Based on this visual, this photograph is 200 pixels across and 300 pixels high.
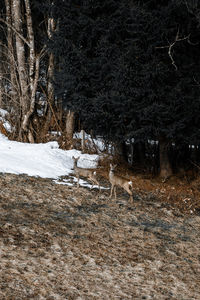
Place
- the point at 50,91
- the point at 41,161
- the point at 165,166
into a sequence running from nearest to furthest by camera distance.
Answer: the point at 165,166 → the point at 41,161 → the point at 50,91

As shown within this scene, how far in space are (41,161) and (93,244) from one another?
5729mm

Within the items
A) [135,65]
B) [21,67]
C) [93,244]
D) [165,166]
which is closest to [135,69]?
[135,65]

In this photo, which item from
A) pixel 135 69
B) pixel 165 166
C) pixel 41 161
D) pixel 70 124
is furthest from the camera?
pixel 70 124

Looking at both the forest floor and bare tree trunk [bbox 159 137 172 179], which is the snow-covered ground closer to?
the forest floor

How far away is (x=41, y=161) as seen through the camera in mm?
10531

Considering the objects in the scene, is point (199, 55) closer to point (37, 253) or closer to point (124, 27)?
point (124, 27)

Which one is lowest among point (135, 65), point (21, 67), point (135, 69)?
point (135, 69)

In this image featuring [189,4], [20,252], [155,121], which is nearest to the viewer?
[20,252]

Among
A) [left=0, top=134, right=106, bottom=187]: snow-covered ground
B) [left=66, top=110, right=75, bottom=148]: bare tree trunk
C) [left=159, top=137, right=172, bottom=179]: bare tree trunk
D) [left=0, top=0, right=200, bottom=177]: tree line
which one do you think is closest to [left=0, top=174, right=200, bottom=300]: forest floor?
[left=0, top=134, right=106, bottom=187]: snow-covered ground

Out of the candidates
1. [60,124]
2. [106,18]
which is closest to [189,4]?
[106,18]

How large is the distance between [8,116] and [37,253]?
11.1 m

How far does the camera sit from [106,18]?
30.2 feet

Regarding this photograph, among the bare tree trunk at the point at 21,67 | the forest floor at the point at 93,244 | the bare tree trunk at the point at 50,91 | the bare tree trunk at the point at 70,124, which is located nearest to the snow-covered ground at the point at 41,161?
the forest floor at the point at 93,244

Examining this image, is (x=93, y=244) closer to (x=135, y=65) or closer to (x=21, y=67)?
(x=135, y=65)
